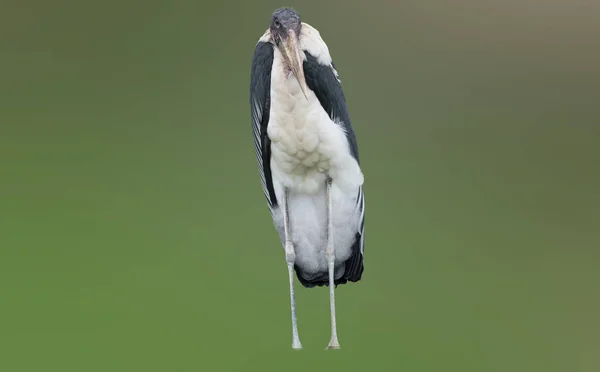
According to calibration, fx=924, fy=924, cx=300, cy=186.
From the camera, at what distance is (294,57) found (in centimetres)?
399

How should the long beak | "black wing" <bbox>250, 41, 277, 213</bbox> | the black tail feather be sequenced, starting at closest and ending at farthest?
the long beak
"black wing" <bbox>250, 41, 277, 213</bbox>
the black tail feather

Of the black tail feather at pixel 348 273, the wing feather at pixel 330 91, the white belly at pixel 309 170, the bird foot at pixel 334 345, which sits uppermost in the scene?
the wing feather at pixel 330 91

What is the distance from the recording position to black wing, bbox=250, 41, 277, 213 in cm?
411

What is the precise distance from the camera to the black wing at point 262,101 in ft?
13.5

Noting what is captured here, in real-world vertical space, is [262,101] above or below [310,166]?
above

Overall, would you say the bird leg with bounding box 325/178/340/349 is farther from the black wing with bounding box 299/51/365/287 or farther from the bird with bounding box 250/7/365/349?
the black wing with bounding box 299/51/365/287

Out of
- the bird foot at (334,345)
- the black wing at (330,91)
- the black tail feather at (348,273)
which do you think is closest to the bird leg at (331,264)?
the bird foot at (334,345)

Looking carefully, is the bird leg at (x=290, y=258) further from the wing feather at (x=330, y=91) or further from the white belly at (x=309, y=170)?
the wing feather at (x=330, y=91)

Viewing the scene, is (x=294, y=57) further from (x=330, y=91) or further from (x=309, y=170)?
(x=309, y=170)

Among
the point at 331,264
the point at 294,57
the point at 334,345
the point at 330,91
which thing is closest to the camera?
the point at 294,57

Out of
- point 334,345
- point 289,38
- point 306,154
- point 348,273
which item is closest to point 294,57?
point 289,38

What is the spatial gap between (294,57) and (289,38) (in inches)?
3.5

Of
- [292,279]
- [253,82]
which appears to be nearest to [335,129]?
[253,82]

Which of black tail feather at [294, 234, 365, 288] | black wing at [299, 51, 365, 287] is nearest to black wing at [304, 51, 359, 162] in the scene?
black wing at [299, 51, 365, 287]
